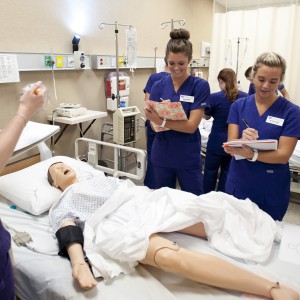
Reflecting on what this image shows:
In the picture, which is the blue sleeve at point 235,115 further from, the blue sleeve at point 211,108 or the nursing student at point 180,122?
the blue sleeve at point 211,108

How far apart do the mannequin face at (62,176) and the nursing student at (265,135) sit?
99 cm

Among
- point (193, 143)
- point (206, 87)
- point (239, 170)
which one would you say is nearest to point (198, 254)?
point (239, 170)

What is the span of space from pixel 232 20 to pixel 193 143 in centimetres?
295

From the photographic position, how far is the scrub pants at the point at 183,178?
2.08 metres

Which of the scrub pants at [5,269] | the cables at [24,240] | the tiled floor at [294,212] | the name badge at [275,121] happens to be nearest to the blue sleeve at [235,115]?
the name badge at [275,121]

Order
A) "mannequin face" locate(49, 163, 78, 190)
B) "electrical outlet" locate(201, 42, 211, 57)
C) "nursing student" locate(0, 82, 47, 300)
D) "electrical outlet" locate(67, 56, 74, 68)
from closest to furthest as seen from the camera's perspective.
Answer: "nursing student" locate(0, 82, 47, 300)
"mannequin face" locate(49, 163, 78, 190)
"electrical outlet" locate(67, 56, 74, 68)
"electrical outlet" locate(201, 42, 211, 57)

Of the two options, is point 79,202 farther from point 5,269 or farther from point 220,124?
point 220,124

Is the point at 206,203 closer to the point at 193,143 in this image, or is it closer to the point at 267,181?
the point at 267,181

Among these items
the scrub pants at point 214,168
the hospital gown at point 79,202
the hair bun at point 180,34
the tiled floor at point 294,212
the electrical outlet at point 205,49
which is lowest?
the tiled floor at point 294,212

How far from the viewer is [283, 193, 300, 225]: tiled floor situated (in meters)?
2.74

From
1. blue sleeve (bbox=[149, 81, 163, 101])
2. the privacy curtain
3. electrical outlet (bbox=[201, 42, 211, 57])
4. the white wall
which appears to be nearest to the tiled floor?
the privacy curtain

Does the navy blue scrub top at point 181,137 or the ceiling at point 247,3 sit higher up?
the ceiling at point 247,3

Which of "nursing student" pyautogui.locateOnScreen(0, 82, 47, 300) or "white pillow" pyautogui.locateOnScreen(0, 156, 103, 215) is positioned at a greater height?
"nursing student" pyautogui.locateOnScreen(0, 82, 47, 300)

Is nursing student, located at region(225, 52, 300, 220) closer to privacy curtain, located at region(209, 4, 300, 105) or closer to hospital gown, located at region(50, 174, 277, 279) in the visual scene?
hospital gown, located at region(50, 174, 277, 279)
